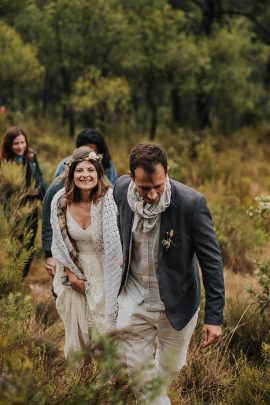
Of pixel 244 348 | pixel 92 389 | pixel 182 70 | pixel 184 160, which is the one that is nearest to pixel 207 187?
pixel 184 160

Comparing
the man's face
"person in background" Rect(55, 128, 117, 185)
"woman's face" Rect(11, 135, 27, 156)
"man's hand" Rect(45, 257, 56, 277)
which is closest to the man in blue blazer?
the man's face

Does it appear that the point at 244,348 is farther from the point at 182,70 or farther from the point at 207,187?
the point at 182,70

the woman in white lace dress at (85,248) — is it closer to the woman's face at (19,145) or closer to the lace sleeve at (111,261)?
the lace sleeve at (111,261)

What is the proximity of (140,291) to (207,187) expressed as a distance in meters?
8.05

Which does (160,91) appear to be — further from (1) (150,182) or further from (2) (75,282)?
(1) (150,182)

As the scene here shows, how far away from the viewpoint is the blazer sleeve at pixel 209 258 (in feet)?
10.8

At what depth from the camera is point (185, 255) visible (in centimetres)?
339

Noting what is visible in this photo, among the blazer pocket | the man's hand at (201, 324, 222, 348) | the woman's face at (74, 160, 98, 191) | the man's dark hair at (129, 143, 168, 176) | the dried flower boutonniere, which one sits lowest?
the man's hand at (201, 324, 222, 348)

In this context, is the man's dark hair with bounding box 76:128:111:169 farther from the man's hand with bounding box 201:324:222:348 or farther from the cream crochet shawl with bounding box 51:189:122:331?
the man's hand with bounding box 201:324:222:348

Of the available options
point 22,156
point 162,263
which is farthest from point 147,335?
point 22,156

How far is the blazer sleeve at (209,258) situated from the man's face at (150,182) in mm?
264

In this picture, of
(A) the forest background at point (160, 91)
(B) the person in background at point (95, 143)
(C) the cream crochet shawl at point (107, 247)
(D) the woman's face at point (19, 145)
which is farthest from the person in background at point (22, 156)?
(C) the cream crochet shawl at point (107, 247)

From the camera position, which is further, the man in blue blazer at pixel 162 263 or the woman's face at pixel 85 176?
the woman's face at pixel 85 176

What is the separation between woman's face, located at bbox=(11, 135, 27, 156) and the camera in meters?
6.15
